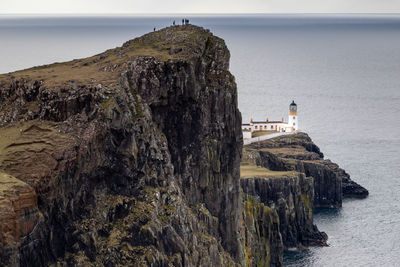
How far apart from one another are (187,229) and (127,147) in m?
7.61

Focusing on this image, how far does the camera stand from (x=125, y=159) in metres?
75.0

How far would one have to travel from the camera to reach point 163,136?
8119cm

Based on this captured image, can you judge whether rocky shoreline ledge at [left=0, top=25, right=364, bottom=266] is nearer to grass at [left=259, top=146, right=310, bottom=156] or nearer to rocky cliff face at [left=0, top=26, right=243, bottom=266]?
rocky cliff face at [left=0, top=26, right=243, bottom=266]

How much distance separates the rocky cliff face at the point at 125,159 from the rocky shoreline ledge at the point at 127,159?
0.09m

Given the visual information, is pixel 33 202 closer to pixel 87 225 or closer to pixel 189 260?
pixel 87 225

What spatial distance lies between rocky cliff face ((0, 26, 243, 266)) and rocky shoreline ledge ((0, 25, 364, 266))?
9 cm

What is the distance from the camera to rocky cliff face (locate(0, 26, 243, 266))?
6906 centimetres

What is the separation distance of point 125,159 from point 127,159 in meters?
0.14

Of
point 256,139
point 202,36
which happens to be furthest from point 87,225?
point 256,139

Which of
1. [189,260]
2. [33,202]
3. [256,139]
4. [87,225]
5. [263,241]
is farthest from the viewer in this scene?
[256,139]

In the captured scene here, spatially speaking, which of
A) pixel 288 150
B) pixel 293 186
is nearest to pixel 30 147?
pixel 293 186

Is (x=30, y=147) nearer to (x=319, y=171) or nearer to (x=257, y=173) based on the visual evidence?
(x=257, y=173)

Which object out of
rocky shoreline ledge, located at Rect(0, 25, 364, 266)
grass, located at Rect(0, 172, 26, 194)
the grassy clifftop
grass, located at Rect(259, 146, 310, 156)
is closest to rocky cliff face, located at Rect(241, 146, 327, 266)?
grass, located at Rect(259, 146, 310, 156)

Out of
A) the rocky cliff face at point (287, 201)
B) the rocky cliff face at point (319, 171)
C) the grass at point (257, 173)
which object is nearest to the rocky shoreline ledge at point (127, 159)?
the rocky cliff face at point (287, 201)
